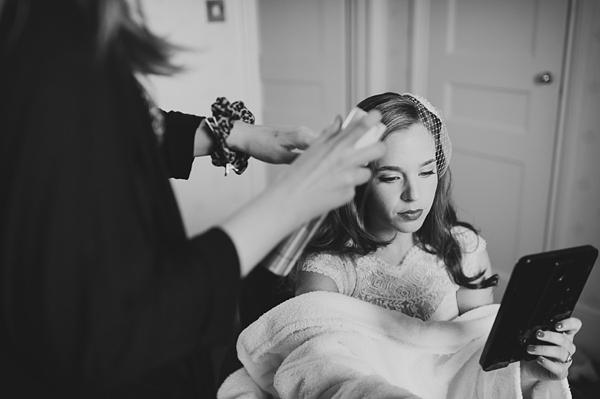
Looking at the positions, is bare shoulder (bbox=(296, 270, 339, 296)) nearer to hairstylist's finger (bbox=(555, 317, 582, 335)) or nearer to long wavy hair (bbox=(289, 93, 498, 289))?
long wavy hair (bbox=(289, 93, 498, 289))

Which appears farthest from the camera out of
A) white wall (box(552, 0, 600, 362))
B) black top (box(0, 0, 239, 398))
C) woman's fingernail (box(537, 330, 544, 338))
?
white wall (box(552, 0, 600, 362))

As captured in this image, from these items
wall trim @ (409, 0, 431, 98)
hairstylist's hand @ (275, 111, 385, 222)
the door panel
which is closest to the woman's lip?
hairstylist's hand @ (275, 111, 385, 222)

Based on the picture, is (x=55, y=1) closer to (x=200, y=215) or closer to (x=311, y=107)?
(x=200, y=215)

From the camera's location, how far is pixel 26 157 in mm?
452

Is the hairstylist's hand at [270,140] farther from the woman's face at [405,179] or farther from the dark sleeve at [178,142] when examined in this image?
the woman's face at [405,179]

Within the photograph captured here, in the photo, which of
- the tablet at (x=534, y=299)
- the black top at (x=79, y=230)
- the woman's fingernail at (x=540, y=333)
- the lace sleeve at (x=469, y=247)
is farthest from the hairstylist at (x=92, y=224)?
the lace sleeve at (x=469, y=247)

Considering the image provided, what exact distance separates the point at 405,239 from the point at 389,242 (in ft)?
0.17

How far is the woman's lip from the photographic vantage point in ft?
3.90

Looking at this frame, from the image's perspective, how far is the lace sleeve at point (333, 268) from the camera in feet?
4.10

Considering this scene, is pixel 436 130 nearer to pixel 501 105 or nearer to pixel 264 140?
pixel 264 140

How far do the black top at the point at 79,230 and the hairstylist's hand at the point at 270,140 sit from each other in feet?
1.18

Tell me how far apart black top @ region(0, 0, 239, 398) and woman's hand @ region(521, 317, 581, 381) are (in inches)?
26.0

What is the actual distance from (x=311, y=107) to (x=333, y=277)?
2027 millimetres

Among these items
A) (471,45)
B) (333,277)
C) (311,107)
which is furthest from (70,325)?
(311,107)
